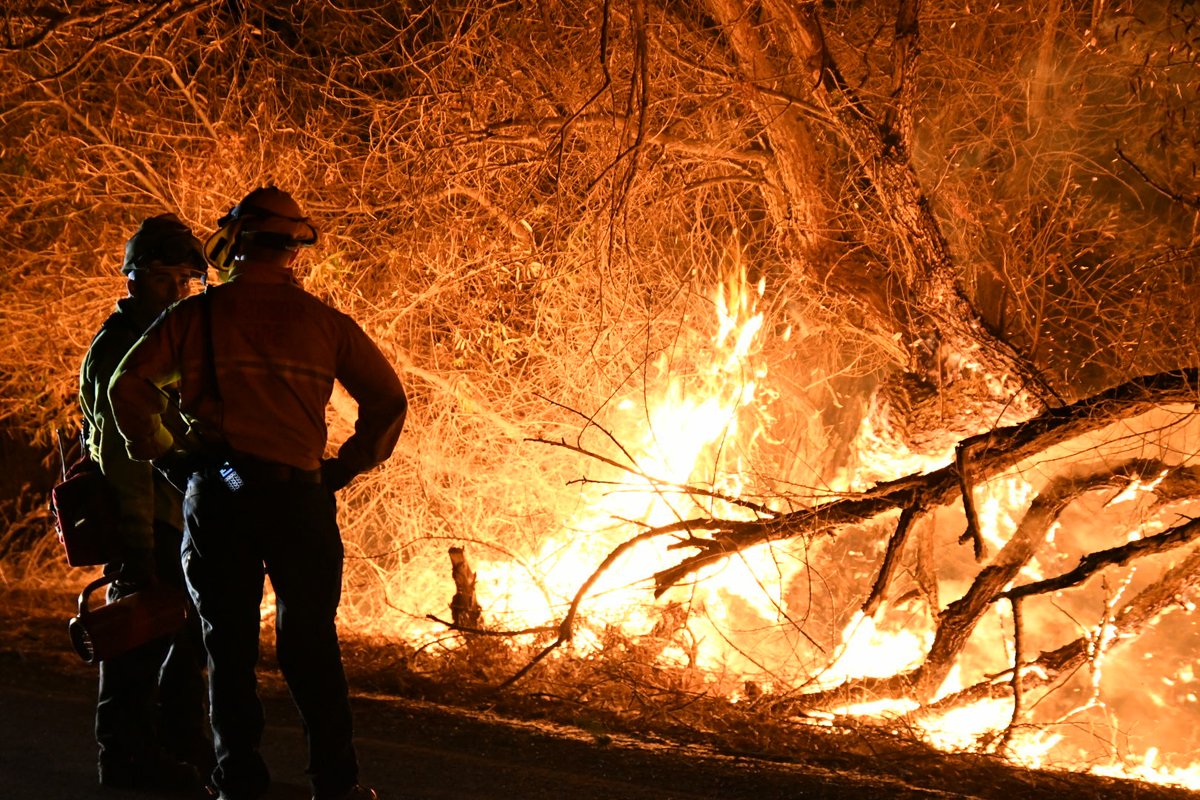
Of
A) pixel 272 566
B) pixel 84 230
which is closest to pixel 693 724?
pixel 272 566

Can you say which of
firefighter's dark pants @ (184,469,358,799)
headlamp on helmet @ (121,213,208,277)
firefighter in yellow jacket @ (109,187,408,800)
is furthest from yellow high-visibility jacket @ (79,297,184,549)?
firefighter's dark pants @ (184,469,358,799)

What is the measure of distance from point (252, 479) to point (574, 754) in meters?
1.80

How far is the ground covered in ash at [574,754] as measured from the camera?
417 centimetres

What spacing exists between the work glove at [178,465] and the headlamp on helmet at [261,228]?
2.15 feet

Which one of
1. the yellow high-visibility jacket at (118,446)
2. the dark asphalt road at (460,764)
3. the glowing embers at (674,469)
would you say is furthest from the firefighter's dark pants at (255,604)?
the glowing embers at (674,469)

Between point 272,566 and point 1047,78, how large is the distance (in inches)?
272

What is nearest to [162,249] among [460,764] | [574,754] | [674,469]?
[460,764]

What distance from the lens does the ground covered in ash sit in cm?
417

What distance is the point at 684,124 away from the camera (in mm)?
7816

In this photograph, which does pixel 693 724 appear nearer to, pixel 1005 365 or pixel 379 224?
pixel 1005 365

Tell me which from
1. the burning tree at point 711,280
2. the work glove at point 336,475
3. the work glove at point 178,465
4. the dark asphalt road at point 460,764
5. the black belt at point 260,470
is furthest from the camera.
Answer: the burning tree at point 711,280

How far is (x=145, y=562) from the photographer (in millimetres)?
4113

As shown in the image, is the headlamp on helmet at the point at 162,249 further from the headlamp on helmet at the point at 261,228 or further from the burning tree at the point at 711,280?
the burning tree at the point at 711,280

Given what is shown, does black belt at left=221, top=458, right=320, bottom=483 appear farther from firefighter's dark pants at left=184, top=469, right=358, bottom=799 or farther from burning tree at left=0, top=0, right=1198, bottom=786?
burning tree at left=0, top=0, right=1198, bottom=786
